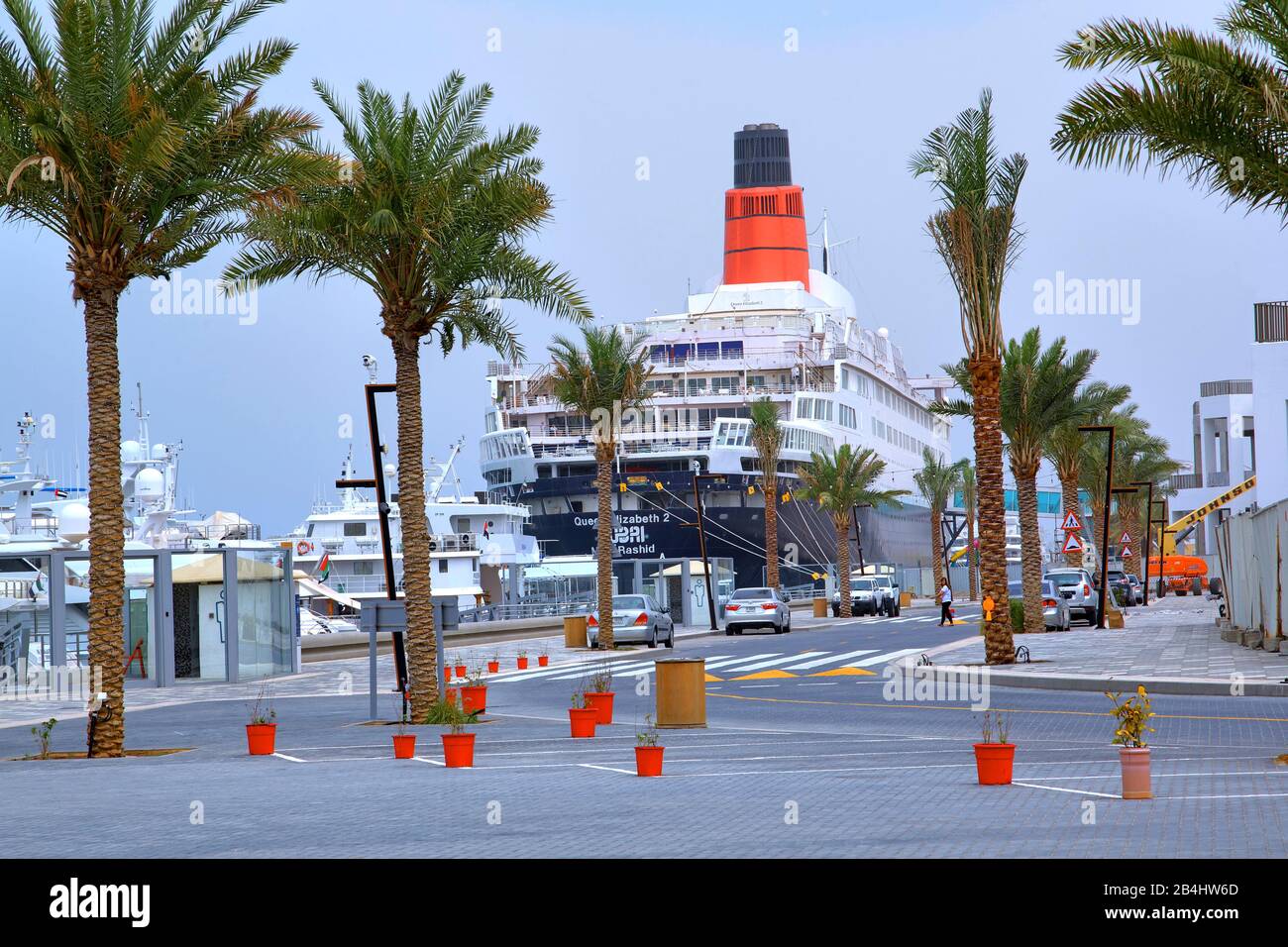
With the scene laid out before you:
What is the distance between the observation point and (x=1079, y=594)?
47250 millimetres

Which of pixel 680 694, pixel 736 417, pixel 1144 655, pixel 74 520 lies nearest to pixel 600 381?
pixel 74 520

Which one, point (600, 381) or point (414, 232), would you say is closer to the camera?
point (414, 232)

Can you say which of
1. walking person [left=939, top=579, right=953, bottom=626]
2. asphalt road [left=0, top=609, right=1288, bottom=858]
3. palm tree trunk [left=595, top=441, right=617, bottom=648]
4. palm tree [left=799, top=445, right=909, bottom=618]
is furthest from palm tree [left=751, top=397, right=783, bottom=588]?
asphalt road [left=0, top=609, right=1288, bottom=858]

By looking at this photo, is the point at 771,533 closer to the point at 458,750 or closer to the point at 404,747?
the point at 404,747

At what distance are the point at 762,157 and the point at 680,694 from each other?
91.9 meters

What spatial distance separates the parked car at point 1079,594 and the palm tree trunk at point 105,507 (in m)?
33.1

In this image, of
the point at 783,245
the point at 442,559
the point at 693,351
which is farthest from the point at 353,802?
the point at 783,245

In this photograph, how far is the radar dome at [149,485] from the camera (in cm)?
4566

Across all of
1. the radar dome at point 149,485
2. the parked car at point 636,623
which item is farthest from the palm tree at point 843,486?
the radar dome at point 149,485

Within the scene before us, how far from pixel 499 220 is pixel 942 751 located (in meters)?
9.38

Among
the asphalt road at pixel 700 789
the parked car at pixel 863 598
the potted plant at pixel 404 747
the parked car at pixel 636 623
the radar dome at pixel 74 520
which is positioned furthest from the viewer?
the parked car at pixel 863 598

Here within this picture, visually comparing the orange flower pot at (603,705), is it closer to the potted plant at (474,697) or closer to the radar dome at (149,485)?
the potted plant at (474,697)

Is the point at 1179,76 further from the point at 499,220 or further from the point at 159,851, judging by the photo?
the point at 159,851

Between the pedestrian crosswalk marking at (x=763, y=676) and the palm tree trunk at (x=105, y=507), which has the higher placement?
the palm tree trunk at (x=105, y=507)
